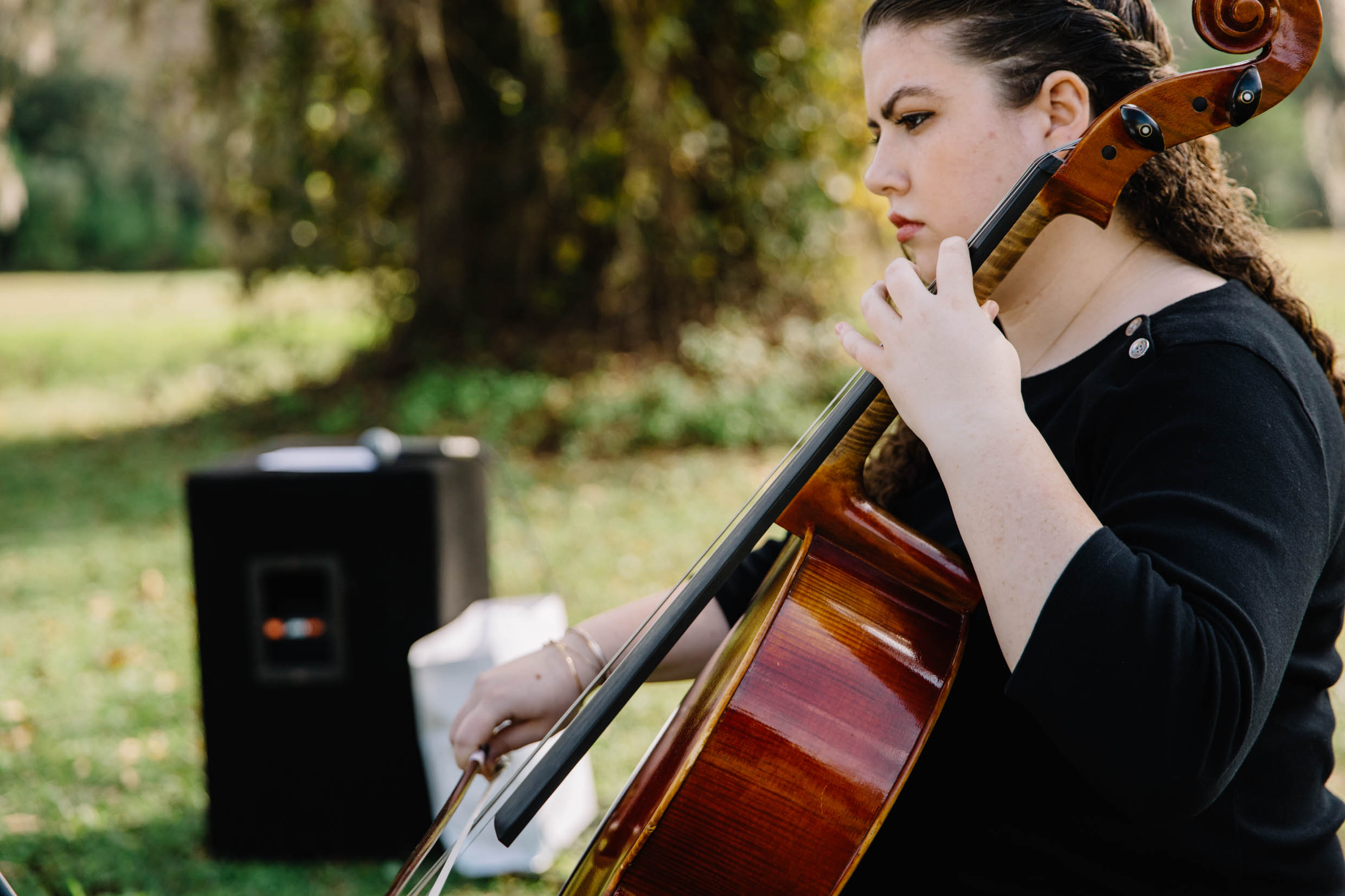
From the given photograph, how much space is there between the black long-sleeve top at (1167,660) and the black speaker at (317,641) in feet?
5.55

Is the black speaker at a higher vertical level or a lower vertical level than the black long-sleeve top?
lower

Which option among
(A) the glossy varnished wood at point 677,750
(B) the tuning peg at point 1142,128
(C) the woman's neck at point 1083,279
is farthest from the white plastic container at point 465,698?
(B) the tuning peg at point 1142,128

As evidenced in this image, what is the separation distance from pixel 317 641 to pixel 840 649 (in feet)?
6.46

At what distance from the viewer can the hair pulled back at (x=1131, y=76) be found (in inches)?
47.8

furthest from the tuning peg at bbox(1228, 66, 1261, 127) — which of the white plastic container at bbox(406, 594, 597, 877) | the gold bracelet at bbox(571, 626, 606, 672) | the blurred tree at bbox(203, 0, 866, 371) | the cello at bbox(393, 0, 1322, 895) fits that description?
the blurred tree at bbox(203, 0, 866, 371)

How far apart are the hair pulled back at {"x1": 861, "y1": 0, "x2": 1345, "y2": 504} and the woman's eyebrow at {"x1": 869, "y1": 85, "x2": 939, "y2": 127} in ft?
0.15

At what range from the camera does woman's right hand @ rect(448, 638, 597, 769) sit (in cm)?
145

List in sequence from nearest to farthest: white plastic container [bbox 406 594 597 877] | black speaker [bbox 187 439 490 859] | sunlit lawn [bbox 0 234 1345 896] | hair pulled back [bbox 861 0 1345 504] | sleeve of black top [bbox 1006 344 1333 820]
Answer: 1. sleeve of black top [bbox 1006 344 1333 820]
2. hair pulled back [bbox 861 0 1345 504]
3. white plastic container [bbox 406 594 597 877]
4. black speaker [bbox 187 439 490 859]
5. sunlit lawn [bbox 0 234 1345 896]

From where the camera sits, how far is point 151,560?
17.7ft

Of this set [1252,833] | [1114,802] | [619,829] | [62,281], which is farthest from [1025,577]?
[62,281]

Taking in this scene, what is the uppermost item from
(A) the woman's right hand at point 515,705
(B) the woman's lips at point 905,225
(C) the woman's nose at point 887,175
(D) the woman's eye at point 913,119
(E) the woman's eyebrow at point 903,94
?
(E) the woman's eyebrow at point 903,94

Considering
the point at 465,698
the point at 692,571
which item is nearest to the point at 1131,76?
the point at 692,571

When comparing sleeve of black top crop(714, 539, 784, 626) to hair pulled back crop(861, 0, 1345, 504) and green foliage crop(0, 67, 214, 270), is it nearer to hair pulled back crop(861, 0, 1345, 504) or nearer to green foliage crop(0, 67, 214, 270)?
hair pulled back crop(861, 0, 1345, 504)

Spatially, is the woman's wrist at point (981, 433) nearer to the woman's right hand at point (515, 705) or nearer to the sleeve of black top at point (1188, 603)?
the sleeve of black top at point (1188, 603)
